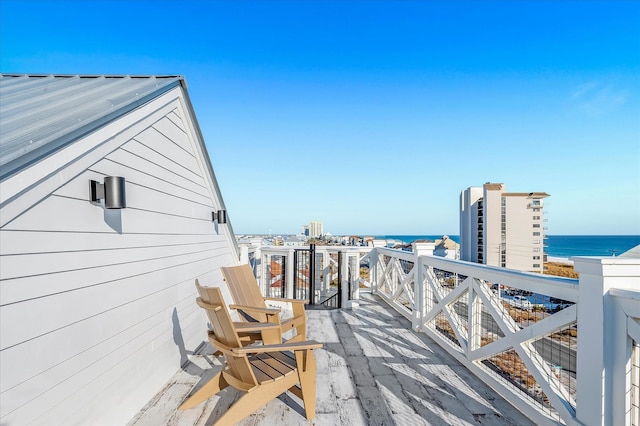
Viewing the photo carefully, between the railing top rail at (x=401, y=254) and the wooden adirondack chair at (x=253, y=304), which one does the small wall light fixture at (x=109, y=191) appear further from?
the railing top rail at (x=401, y=254)

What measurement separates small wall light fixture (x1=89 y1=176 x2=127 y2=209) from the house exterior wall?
0.06 metres

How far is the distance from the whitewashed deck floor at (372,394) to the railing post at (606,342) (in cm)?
63

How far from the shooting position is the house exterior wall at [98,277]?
139 centimetres

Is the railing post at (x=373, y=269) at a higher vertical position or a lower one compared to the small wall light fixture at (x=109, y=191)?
lower

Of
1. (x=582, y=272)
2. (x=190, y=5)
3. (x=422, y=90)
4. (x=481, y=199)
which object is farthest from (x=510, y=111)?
(x=481, y=199)

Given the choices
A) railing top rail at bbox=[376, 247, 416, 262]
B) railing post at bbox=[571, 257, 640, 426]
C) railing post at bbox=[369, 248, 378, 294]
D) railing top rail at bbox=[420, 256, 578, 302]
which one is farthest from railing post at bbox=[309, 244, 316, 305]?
railing post at bbox=[571, 257, 640, 426]

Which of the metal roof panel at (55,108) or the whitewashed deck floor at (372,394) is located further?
the whitewashed deck floor at (372,394)

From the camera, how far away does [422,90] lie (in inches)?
420

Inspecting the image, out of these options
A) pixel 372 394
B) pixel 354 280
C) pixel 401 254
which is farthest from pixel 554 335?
pixel 354 280

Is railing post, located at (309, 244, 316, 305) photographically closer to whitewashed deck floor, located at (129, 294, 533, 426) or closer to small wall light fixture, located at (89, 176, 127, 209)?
whitewashed deck floor, located at (129, 294, 533, 426)

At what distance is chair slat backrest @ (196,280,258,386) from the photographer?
2090mm

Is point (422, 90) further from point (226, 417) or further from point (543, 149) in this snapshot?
point (543, 149)

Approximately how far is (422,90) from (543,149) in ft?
49.3

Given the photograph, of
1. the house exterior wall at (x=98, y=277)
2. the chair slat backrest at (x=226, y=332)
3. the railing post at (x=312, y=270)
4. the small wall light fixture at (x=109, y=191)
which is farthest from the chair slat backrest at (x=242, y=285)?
the railing post at (x=312, y=270)
